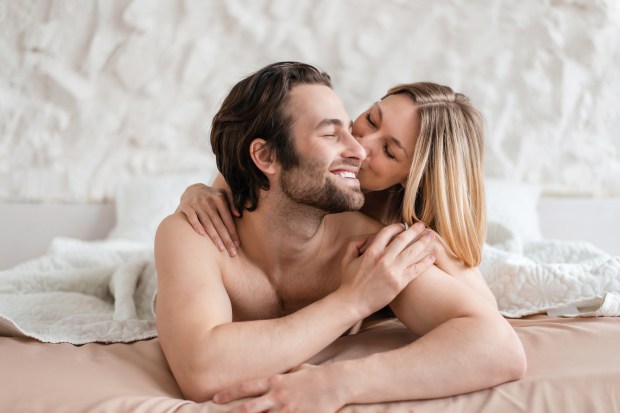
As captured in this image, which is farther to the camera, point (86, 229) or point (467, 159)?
point (86, 229)

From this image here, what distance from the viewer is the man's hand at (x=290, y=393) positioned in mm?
1245

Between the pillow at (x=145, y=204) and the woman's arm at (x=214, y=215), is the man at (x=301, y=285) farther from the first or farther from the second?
the pillow at (x=145, y=204)

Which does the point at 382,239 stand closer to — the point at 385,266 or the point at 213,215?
the point at 385,266

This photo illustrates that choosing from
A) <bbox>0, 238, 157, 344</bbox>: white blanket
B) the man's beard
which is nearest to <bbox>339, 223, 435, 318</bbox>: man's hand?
the man's beard

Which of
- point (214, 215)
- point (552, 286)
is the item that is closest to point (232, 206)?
point (214, 215)

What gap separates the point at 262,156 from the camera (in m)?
1.69

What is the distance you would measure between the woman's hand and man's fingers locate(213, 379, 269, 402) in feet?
1.42

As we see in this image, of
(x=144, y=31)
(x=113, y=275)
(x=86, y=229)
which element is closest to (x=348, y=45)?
(x=144, y=31)

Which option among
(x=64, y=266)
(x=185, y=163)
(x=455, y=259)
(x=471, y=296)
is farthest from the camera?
(x=185, y=163)

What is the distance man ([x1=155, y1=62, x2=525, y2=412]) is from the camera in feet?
4.28

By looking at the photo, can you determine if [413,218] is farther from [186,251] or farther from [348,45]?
[348,45]

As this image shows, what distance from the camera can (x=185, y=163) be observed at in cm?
339

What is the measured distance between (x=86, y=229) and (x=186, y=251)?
188cm

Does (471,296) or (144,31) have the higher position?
(144,31)
